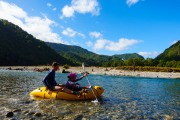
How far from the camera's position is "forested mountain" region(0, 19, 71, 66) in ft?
417

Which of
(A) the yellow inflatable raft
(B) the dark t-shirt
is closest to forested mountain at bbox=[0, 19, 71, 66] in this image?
(A) the yellow inflatable raft

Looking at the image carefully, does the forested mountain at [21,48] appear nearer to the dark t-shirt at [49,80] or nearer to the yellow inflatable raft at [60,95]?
the yellow inflatable raft at [60,95]

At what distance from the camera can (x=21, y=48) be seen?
153375 mm

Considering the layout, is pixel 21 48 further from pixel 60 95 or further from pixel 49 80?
pixel 60 95

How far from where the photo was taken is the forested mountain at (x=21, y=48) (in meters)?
127

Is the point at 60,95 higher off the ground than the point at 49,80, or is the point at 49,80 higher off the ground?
the point at 49,80

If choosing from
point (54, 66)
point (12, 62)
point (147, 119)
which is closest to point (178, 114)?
point (147, 119)

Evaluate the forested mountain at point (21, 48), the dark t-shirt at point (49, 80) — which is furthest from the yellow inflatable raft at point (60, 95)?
the forested mountain at point (21, 48)

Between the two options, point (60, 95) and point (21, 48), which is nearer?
point (60, 95)

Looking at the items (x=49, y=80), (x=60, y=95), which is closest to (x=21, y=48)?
(x=49, y=80)

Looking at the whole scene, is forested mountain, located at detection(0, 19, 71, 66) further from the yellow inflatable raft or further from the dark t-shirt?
the dark t-shirt

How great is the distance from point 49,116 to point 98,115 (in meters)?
2.75

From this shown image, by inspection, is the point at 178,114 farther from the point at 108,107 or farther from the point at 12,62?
the point at 12,62

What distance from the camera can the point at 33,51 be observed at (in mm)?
160750
